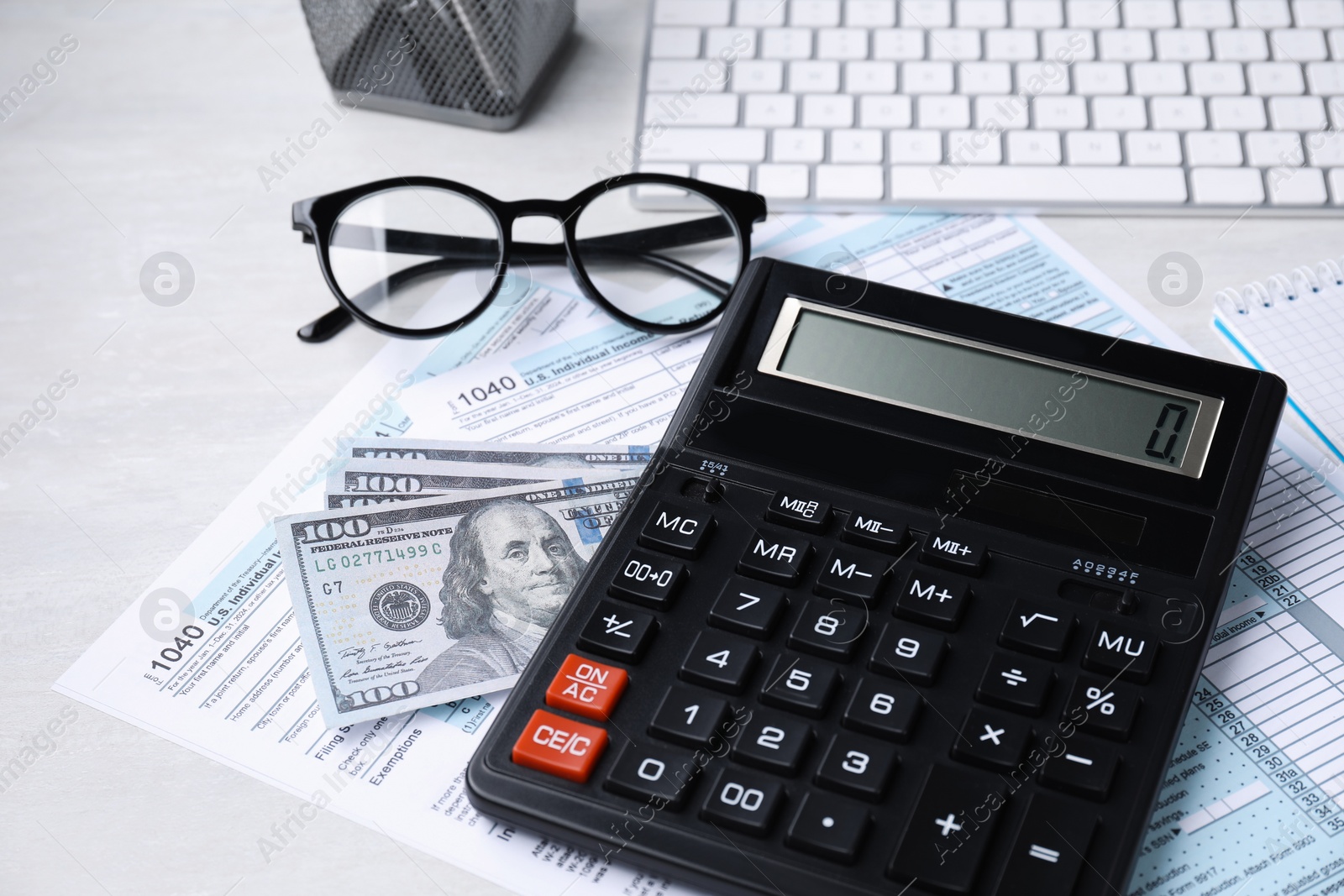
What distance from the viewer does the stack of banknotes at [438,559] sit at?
1.58 ft

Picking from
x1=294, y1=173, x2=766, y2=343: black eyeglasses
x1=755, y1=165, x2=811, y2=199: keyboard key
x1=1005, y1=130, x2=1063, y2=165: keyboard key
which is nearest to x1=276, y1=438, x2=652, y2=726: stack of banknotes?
x1=294, y1=173, x2=766, y2=343: black eyeglasses

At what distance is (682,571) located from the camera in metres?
0.47

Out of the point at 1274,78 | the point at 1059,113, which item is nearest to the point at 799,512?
the point at 1059,113

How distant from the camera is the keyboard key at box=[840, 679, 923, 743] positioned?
1.36 feet

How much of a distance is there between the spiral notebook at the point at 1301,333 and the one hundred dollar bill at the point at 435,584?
1.15 feet

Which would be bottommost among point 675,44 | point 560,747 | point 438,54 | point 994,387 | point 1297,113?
point 560,747

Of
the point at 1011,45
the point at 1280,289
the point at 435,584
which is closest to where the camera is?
the point at 435,584

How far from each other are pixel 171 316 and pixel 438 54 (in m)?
0.23

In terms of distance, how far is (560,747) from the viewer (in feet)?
1.38

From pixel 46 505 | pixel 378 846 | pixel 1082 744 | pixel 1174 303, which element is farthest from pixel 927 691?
pixel 46 505

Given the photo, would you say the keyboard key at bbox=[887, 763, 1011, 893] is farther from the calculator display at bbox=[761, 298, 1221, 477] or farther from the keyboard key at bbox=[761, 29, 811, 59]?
the keyboard key at bbox=[761, 29, 811, 59]

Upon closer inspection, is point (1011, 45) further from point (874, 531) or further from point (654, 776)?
point (654, 776)

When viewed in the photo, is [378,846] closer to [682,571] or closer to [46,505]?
[682,571]

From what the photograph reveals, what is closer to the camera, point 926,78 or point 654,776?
point 654,776
